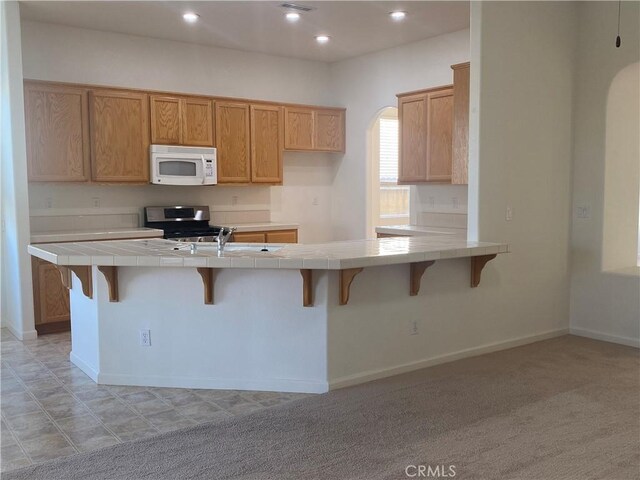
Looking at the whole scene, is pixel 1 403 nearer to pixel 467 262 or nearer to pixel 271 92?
pixel 467 262

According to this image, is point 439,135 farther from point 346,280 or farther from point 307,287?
point 307,287

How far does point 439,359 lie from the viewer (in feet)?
14.3

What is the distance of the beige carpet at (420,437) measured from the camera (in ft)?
8.92

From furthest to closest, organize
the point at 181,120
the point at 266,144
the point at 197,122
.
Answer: the point at 266,144, the point at 197,122, the point at 181,120

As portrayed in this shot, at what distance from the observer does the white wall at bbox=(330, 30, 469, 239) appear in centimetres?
636

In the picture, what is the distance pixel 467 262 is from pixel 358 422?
1.77 metres

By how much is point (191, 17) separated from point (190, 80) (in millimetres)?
1166

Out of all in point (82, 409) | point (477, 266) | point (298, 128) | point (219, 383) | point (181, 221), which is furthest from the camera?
point (298, 128)

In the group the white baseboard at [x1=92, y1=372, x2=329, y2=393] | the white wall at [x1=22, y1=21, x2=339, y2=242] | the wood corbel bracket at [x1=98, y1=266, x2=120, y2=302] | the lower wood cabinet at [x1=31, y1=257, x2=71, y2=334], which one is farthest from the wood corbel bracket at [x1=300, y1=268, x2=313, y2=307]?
the white wall at [x1=22, y1=21, x2=339, y2=242]

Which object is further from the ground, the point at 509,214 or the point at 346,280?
the point at 509,214

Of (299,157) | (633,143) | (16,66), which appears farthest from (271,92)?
(633,143)

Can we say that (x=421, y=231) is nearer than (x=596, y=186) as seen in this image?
No

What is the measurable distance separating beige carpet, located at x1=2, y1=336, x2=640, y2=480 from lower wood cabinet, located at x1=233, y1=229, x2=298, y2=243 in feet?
9.83

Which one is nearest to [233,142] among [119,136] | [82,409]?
[119,136]
